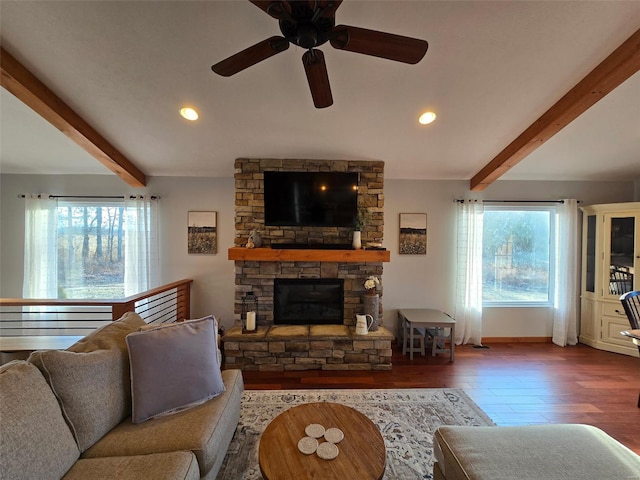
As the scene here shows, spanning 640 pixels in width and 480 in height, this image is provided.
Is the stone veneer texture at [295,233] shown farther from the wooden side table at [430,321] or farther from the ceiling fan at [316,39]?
the ceiling fan at [316,39]

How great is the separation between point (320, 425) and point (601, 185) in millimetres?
5206

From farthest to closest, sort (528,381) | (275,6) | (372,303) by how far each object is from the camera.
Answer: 1. (372,303)
2. (528,381)
3. (275,6)

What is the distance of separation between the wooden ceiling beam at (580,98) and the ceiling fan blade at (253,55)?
2455 millimetres

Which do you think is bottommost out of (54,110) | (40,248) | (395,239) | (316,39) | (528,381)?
(528,381)

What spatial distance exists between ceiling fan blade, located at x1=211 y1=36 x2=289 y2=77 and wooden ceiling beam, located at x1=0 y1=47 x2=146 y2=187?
1801 mm

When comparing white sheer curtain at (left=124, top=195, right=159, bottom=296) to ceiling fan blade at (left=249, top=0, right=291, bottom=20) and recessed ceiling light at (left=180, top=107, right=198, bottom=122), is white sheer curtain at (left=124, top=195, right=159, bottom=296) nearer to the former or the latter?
recessed ceiling light at (left=180, top=107, right=198, bottom=122)

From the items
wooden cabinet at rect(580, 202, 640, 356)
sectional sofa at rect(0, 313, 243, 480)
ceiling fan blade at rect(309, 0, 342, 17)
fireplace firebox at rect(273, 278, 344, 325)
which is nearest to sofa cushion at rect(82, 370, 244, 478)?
sectional sofa at rect(0, 313, 243, 480)

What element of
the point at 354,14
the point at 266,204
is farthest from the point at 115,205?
the point at 354,14

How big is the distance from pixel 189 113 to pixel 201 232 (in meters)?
1.79

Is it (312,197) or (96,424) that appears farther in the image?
(312,197)

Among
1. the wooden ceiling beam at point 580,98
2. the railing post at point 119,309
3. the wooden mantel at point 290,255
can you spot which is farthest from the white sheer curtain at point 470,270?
the railing post at point 119,309

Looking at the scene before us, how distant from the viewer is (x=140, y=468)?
1210 millimetres

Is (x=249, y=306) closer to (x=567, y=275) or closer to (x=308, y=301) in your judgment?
(x=308, y=301)

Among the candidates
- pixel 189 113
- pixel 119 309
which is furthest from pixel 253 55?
pixel 119 309
